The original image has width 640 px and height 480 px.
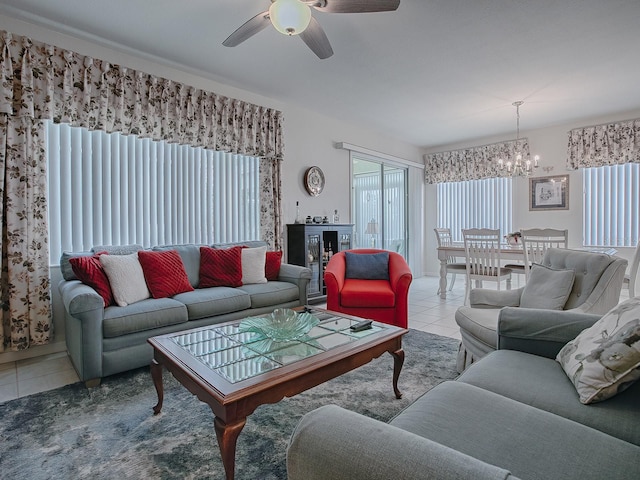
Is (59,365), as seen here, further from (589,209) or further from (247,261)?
(589,209)

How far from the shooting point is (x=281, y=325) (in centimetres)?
195

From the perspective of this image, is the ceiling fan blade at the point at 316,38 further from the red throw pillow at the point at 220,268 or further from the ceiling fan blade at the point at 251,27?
the red throw pillow at the point at 220,268

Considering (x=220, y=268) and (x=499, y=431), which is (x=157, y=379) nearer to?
(x=220, y=268)

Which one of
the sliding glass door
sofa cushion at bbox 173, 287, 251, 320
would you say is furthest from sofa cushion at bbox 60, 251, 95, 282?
the sliding glass door

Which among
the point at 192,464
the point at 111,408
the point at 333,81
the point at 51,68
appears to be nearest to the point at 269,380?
the point at 192,464

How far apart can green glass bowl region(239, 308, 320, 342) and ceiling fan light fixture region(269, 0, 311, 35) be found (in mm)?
1702

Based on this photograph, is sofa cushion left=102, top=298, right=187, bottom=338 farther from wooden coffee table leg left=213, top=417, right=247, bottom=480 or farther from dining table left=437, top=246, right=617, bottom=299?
dining table left=437, top=246, right=617, bottom=299

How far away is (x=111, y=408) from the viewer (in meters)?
2.02

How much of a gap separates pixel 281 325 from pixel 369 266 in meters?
1.87

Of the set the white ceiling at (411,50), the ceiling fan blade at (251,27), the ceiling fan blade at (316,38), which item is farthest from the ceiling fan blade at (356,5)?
the white ceiling at (411,50)

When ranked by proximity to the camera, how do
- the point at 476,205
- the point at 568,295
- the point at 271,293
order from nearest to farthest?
the point at 568,295 → the point at 271,293 → the point at 476,205

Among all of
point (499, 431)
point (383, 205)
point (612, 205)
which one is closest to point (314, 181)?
point (383, 205)

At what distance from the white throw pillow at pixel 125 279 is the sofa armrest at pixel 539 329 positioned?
8.21 ft

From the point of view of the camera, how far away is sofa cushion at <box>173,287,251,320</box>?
2.79 meters
